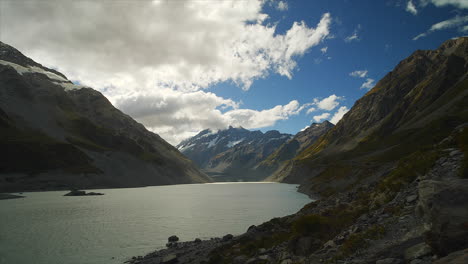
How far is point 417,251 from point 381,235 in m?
4.48

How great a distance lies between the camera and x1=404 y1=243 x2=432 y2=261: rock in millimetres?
11438

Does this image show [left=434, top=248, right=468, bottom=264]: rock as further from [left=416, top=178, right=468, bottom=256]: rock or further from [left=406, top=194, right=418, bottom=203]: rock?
[left=406, top=194, right=418, bottom=203]: rock

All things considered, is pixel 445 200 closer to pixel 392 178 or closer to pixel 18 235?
A: pixel 392 178

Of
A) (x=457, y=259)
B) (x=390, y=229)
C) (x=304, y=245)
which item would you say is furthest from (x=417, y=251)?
(x=304, y=245)

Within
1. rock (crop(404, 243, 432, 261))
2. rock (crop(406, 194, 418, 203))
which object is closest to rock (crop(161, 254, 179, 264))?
rock (crop(406, 194, 418, 203))

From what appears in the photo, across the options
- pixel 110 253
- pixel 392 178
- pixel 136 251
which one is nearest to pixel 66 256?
pixel 110 253

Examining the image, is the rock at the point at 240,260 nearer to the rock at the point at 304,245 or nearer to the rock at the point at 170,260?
the rock at the point at 304,245

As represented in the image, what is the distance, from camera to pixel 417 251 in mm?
11875

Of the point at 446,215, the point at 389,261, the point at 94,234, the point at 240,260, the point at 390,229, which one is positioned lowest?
the point at 94,234

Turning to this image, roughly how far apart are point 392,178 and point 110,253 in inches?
1299

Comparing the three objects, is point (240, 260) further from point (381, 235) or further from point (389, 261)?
point (389, 261)

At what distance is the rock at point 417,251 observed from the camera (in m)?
11.4

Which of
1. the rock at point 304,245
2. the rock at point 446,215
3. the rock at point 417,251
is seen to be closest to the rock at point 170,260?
the rock at point 304,245

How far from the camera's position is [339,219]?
27.2 metres
